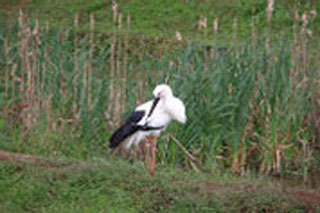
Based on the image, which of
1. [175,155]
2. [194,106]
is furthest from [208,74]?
[175,155]

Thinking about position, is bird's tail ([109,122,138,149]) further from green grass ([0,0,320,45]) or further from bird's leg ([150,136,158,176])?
green grass ([0,0,320,45])

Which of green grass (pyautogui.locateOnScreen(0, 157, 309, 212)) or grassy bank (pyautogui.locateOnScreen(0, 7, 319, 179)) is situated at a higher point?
grassy bank (pyautogui.locateOnScreen(0, 7, 319, 179))

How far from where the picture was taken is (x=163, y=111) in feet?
27.6

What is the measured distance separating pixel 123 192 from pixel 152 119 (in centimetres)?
143

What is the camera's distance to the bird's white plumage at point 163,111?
8.28 m

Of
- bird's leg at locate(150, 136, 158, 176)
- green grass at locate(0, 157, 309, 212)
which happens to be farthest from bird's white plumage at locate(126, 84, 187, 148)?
green grass at locate(0, 157, 309, 212)

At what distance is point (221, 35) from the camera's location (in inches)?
624

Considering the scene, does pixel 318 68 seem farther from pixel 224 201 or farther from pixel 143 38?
pixel 143 38

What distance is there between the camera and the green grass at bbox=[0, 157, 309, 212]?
6.98m

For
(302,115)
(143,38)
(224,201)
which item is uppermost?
(143,38)

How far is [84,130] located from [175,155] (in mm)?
1040

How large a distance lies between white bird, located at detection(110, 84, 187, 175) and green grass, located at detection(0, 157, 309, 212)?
2.52 feet

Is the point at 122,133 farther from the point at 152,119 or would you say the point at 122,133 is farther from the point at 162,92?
the point at 162,92

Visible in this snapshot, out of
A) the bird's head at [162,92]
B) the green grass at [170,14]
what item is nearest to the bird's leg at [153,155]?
the bird's head at [162,92]
